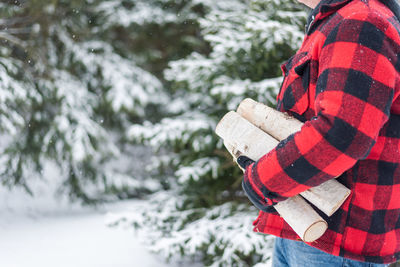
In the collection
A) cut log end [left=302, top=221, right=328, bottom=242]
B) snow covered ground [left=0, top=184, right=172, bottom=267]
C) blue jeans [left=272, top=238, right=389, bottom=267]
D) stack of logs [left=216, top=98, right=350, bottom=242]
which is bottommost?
snow covered ground [left=0, top=184, right=172, bottom=267]

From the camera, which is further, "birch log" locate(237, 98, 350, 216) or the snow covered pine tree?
the snow covered pine tree

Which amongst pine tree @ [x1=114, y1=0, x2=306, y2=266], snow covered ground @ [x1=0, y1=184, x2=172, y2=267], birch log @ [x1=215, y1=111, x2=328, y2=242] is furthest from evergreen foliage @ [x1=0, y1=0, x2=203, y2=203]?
birch log @ [x1=215, y1=111, x2=328, y2=242]

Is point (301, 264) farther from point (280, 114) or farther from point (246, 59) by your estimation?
point (246, 59)

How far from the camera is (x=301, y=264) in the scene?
1.17 meters

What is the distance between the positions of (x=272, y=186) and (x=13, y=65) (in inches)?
153

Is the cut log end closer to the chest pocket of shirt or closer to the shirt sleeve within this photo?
the shirt sleeve

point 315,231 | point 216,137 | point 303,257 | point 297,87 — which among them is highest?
point 297,87

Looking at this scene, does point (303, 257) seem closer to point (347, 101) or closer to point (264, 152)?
point (264, 152)

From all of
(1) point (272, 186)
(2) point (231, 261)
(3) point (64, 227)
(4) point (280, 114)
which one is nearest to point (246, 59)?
(2) point (231, 261)

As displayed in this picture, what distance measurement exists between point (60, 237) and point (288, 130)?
12.6ft

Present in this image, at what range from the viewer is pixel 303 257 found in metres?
1.16

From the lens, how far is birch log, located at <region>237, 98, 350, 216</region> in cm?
100

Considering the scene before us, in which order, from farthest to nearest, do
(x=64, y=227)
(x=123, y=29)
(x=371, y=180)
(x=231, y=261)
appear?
(x=123, y=29), (x=64, y=227), (x=231, y=261), (x=371, y=180)

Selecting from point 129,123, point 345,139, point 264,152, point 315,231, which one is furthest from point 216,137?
point 129,123
